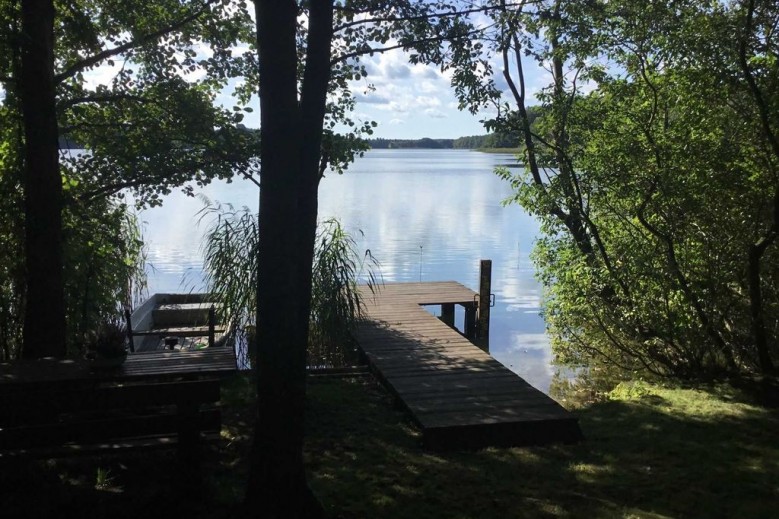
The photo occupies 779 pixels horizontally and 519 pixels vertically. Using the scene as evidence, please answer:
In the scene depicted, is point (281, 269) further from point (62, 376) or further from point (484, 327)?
point (484, 327)

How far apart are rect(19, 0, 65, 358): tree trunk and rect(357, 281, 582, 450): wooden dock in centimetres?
284

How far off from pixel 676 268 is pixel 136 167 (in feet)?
18.1

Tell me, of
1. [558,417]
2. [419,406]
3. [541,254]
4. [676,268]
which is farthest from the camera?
[541,254]

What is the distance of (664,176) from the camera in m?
5.79

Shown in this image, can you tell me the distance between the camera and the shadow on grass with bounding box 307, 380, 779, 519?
3430 millimetres

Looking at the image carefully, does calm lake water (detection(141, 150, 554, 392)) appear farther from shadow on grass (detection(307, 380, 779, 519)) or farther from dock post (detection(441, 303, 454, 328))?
shadow on grass (detection(307, 380, 779, 519))

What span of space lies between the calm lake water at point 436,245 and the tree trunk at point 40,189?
3.96 m

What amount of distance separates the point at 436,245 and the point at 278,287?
55.3 ft

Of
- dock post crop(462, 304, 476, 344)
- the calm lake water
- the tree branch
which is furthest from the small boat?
dock post crop(462, 304, 476, 344)

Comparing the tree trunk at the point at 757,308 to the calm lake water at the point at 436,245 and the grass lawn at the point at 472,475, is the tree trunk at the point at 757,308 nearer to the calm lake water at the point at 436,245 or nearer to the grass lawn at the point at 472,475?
the grass lawn at the point at 472,475

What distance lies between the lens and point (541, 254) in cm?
838

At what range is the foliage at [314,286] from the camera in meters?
6.98

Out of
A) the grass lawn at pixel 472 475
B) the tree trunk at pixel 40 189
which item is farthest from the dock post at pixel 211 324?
the tree trunk at pixel 40 189

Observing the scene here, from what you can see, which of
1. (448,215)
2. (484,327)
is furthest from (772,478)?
(448,215)
